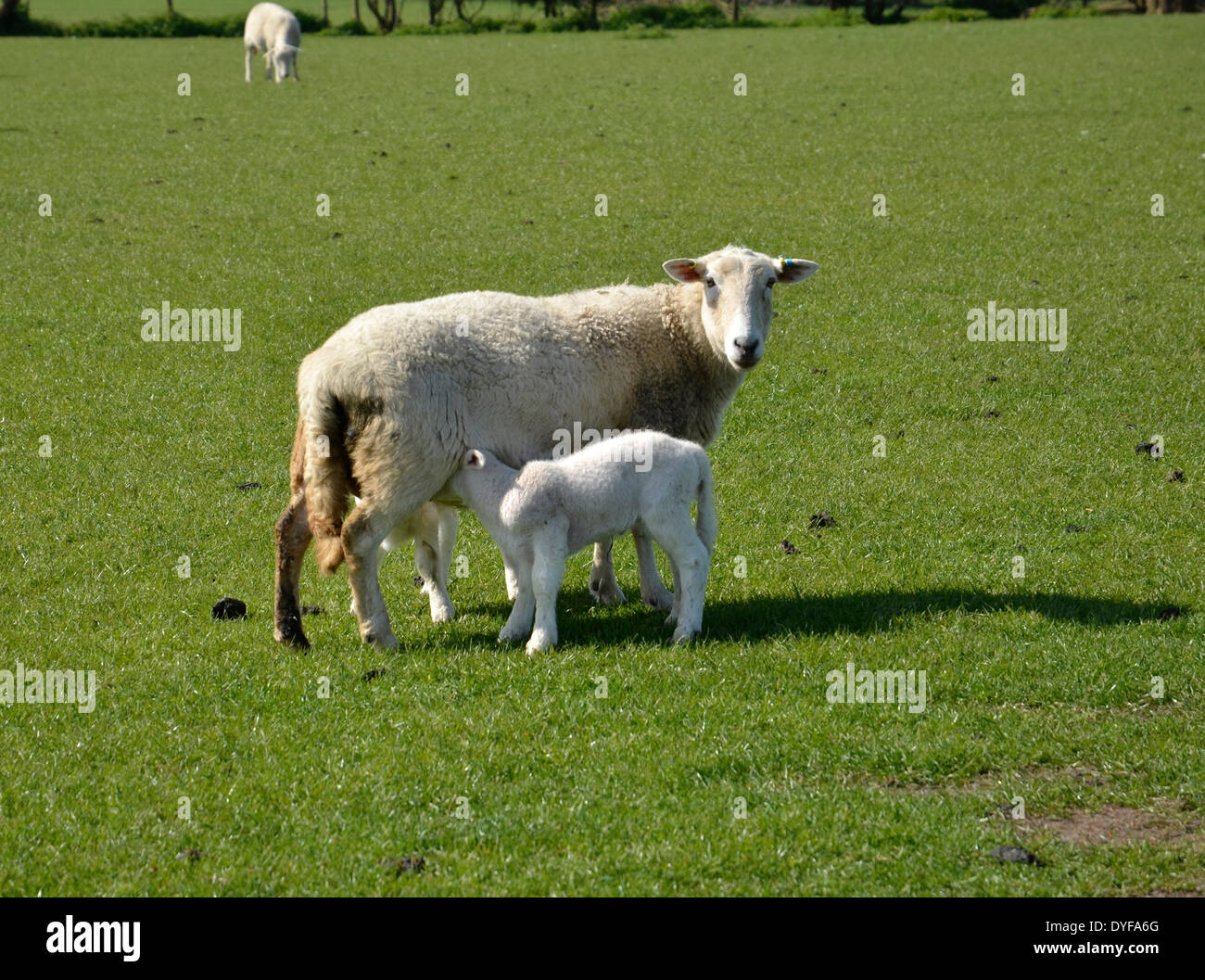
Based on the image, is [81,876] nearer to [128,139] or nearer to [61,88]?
[128,139]

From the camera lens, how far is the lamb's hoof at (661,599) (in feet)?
29.4

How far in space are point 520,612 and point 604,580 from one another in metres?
1.09

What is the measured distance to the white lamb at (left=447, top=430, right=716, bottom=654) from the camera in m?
7.84

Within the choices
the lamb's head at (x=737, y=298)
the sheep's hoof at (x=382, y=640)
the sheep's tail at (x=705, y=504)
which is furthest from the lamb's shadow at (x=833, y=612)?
the lamb's head at (x=737, y=298)

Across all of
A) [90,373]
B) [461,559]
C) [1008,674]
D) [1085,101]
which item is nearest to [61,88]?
[90,373]

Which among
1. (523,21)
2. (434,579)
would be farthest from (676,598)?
(523,21)

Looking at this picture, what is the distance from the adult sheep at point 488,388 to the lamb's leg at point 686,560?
2.41 ft

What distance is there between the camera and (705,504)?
8305 mm

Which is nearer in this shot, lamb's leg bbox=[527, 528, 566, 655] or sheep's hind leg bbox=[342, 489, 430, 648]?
lamb's leg bbox=[527, 528, 566, 655]

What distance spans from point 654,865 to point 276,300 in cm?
1222

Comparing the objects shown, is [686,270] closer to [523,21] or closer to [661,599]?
[661,599]

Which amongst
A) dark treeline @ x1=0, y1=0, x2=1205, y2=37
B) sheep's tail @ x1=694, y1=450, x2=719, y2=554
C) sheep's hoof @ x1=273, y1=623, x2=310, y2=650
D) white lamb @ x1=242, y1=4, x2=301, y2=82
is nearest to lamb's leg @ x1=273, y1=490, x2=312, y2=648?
sheep's hoof @ x1=273, y1=623, x2=310, y2=650

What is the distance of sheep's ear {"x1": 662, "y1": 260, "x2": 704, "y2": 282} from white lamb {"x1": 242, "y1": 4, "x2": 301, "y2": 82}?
86.4ft

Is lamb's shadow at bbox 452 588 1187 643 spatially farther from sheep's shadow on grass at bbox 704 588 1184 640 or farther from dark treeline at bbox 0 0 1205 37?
dark treeline at bbox 0 0 1205 37
